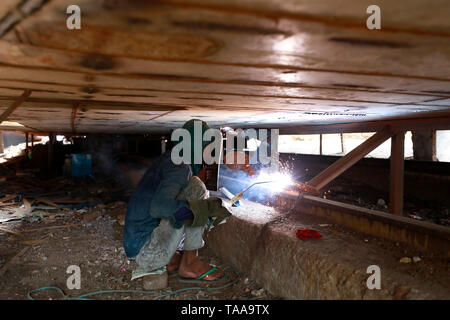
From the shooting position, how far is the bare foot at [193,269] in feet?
11.1

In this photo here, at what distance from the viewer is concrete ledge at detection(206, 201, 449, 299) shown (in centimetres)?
215

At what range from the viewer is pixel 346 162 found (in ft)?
13.9

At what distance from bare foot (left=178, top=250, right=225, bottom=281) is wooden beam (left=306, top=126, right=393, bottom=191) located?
5.63 feet

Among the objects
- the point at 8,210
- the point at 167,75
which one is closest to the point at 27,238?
the point at 8,210

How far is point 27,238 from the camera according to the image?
486cm

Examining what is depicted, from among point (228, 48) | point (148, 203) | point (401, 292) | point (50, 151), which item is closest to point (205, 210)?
point (148, 203)

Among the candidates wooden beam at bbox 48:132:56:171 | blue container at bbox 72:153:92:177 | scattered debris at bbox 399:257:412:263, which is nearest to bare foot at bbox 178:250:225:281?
Answer: scattered debris at bbox 399:257:412:263

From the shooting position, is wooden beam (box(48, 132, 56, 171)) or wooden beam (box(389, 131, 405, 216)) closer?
wooden beam (box(389, 131, 405, 216))

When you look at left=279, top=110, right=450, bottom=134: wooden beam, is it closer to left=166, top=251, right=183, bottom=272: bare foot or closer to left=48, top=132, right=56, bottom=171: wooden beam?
left=166, top=251, right=183, bottom=272: bare foot

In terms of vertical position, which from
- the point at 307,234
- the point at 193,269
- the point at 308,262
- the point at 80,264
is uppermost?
the point at 307,234

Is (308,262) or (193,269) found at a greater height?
(308,262)

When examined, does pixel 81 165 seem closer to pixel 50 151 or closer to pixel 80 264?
pixel 50 151

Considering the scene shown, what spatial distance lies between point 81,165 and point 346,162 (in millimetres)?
9156

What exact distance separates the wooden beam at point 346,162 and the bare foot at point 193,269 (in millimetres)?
1715
